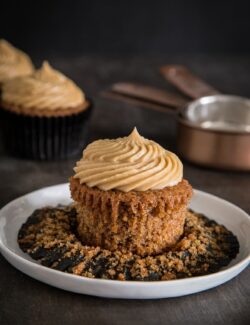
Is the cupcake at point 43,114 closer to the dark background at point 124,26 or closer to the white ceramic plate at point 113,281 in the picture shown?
the white ceramic plate at point 113,281

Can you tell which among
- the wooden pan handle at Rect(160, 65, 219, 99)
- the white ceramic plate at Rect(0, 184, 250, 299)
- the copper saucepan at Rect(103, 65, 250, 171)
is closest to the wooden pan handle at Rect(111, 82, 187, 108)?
the copper saucepan at Rect(103, 65, 250, 171)

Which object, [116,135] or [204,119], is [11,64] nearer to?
[116,135]

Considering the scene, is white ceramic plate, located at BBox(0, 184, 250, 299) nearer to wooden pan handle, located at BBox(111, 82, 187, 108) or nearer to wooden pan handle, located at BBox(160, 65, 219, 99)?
wooden pan handle, located at BBox(111, 82, 187, 108)

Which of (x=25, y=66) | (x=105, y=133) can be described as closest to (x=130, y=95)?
(x=105, y=133)

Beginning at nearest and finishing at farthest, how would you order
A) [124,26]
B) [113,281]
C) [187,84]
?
[113,281] → [187,84] → [124,26]

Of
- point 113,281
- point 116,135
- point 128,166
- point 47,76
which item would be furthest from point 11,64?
point 113,281

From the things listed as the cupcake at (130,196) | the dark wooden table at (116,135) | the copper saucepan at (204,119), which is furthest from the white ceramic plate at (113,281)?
the copper saucepan at (204,119)
